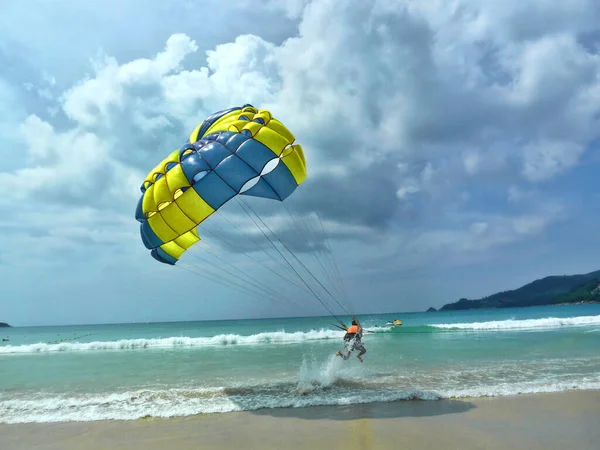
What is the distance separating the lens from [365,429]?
270 inches

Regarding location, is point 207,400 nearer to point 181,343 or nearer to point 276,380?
point 276,380

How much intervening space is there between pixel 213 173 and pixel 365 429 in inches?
222

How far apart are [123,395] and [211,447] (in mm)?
4810

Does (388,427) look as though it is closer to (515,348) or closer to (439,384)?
(439,384)

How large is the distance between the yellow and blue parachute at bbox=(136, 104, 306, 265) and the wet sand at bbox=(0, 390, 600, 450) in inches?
156

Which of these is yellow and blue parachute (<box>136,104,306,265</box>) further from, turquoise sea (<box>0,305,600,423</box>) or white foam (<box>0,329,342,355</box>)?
white foam (<box>0,329,342,355</box>)

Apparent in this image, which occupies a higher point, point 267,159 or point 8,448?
point 267,159

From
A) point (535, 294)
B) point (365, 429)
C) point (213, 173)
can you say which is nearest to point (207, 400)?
point (365, 429)

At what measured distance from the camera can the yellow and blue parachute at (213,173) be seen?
8742 mm

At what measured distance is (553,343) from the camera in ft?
58.7

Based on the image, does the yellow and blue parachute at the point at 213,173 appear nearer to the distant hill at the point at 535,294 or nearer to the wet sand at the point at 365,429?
the wet sand at the point at 365,429

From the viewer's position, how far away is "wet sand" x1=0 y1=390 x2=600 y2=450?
6.25 metres

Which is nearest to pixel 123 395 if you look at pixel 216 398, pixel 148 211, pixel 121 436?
pixel 216 398

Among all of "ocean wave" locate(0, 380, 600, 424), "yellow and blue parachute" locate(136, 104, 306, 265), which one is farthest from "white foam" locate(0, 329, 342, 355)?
"yellow and blue parachute" locate(136, 104, 306, 265)
